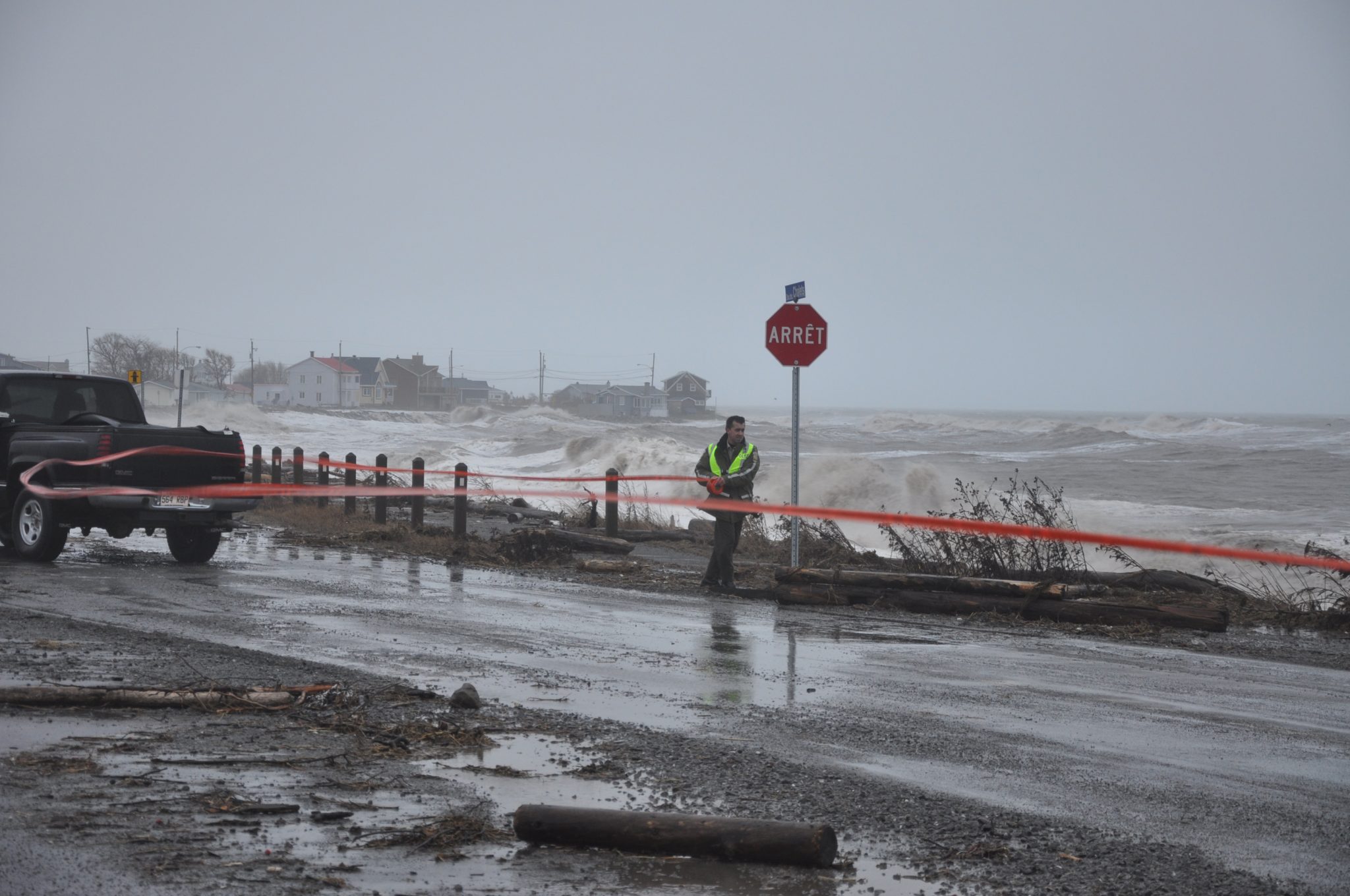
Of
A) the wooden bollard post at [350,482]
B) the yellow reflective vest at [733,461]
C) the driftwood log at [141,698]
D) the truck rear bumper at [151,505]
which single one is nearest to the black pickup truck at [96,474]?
the truck rear bumper at [151,505]

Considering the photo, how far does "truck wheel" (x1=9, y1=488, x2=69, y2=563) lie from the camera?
14.0 metres

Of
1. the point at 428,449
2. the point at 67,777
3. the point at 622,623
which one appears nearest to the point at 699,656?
the point at 622,623

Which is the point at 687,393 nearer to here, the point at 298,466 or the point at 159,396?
the point at 159,396

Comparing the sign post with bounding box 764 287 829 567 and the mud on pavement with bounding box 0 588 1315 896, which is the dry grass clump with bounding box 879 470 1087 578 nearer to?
the sign post with bounding box 764 287 829 567

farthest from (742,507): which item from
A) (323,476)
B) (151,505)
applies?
(323,476)

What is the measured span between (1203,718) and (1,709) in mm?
6662

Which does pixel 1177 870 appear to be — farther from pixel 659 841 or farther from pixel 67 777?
pixel 67 777

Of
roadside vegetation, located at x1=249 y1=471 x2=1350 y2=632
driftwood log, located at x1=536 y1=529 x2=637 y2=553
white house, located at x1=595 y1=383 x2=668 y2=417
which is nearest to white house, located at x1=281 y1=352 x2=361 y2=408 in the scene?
white house, located at x1=595 y1=383 x2=668 y2=417

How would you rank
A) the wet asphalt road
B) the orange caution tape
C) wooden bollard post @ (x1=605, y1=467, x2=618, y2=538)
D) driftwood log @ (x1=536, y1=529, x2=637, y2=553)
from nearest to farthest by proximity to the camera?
the wet asphalt road
the orange caution tape
driftwood log @ (x1=536, y1=529, x2=637, y2=553)
wooden bollard post @ (x1=605, y1=467, x2=618, y2=538)

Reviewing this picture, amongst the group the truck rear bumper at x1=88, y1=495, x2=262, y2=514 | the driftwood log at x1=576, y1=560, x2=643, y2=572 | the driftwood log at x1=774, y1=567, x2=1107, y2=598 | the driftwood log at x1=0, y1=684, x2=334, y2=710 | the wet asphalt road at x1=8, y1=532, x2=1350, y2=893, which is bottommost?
the wet asphalt road at x1=8, y1=532, x2=1350, y2=893

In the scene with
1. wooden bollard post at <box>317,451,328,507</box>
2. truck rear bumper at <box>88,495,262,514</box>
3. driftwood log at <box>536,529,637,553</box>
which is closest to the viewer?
truck rear bumper at <box>88,495,262,514</box>

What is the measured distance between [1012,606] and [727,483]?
3478mm

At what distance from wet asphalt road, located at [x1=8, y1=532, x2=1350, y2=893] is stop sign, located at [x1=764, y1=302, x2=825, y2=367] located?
3.10 metres

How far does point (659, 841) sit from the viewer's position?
14.8 ft
